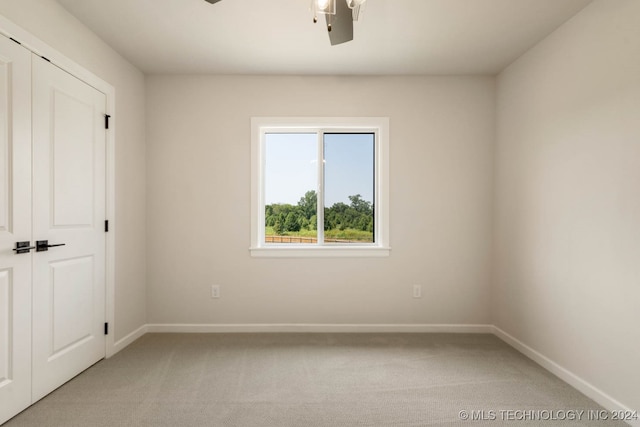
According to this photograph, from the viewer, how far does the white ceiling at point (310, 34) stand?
2.29 metres

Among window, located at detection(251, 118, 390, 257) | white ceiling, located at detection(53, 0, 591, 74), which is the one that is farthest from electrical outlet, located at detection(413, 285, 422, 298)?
white ceiling, located at detection(53, 0, 591, 74)

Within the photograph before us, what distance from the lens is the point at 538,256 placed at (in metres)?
2.74

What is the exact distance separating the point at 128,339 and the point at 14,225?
156cm

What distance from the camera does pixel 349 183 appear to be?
11.8 feet

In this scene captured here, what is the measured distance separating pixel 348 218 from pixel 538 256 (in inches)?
68.2

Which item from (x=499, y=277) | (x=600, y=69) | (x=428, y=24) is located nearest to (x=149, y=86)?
(x=428, y=24)

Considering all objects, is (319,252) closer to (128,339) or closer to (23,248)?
(128,339)

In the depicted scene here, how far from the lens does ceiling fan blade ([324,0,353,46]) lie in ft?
5.97

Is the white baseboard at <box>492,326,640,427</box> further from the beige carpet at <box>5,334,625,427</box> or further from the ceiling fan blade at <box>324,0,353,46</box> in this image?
the ceiling fan blade at <box>324,0,353,46</box>

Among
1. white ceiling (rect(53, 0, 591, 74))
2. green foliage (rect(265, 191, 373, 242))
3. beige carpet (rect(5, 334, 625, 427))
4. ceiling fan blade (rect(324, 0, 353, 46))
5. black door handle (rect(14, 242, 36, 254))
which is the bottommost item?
beige carpet (rect(5, 334, 625, 427))

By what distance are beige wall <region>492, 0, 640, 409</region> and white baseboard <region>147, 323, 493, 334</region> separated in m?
0.64

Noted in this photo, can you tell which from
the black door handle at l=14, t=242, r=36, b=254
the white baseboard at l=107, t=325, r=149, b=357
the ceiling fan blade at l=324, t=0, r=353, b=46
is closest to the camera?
the ceiling fan blade at l=324, t=0, r=353, b=46

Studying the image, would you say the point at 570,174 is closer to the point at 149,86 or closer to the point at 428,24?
the point at 428,24

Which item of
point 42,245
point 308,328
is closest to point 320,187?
point 308,328
